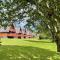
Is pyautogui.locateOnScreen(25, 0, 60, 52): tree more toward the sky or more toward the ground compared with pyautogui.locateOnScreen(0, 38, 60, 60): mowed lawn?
more toward the sky

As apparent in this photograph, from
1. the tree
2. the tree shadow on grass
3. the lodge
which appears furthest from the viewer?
the lodge

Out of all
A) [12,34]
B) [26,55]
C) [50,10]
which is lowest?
[12,34]

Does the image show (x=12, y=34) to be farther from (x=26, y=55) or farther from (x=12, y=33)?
(x=26, y=55)

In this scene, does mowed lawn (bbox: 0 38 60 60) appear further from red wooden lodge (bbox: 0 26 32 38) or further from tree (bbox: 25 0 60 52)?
red wooden lodge (bbox: 0 26 32 38)

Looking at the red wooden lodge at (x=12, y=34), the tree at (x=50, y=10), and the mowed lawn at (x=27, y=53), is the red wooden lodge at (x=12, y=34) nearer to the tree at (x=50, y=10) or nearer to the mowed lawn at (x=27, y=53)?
the mowed lawn at (x=27, y=53)

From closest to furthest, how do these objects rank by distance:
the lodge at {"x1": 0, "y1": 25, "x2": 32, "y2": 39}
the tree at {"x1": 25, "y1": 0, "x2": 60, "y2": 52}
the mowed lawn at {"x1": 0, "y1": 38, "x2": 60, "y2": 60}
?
1. the tree at {"x1": 25, "y1": 0, "x2": 60, "y2": 52}
2. the mowed lawn at {"x1": 0, "y1": 38, "x2": 60, "y2": 60}
3. the lodge at {"x1": 0, "y1": 25, "x2": 32, "y2": 39}

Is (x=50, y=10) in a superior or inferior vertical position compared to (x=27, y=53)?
superior

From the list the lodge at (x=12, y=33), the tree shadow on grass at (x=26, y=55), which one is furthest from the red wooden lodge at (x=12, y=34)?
the tree shadow on grass at (x=26, y=55)

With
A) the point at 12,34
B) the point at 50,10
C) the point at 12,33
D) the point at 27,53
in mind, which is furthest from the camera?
the point at 12,33

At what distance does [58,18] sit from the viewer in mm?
19438

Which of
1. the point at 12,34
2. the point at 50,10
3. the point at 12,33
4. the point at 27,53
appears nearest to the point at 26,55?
the point at 27,53

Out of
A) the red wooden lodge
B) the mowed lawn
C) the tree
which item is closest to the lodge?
the red wooden lodge

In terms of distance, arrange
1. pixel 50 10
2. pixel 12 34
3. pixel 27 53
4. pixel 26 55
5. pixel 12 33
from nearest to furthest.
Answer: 1. pixel 50 10
2. pixel 26 55
3. pixel 27 53
4. pixel 12 34
5. pixel 12 33

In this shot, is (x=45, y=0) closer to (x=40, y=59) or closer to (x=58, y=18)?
Answer: (x=58, y=18)
